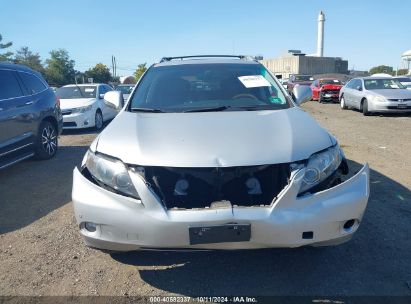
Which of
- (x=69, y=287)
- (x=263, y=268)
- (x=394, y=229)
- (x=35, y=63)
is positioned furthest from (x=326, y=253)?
(x=35, y=63)

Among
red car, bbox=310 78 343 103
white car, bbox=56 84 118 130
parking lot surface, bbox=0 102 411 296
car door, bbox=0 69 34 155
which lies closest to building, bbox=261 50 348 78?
red car, bbox=310 78 343 103

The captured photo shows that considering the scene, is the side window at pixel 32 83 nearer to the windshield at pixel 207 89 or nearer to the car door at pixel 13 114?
the car door at pixel 13 114

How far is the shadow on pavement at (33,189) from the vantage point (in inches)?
173

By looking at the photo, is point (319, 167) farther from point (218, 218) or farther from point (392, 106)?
point (392, 106)

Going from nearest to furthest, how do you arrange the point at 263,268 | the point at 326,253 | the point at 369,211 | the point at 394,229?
the point at 263,268 < the point at 326,253 < the point at 394,229 < the point at 369,211

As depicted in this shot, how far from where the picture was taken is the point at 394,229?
12.3ft

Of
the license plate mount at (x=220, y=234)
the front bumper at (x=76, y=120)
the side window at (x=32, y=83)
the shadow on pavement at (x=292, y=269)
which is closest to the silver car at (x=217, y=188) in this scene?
the license plate mount at (x=220, y=234)

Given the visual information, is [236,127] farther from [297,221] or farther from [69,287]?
[69,287]

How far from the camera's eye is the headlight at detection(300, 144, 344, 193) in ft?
8.48

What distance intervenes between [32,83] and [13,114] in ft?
3.70

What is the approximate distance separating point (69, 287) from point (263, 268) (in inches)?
58.5

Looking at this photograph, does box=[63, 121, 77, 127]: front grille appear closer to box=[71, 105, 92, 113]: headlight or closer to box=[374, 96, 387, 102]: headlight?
box=[71, 105, 92, 113]: headlight

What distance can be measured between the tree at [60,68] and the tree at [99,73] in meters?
5.00

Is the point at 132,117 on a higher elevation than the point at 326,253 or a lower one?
higher
